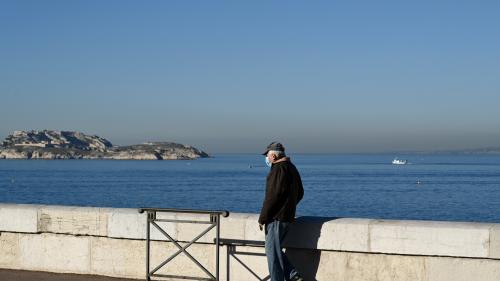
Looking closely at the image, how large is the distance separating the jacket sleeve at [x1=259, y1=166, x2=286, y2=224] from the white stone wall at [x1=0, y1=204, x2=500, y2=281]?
56 centimetres

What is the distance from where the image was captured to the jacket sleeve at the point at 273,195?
26.1 feet

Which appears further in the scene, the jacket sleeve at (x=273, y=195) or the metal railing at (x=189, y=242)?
the metal railing at (x=189, y=242)

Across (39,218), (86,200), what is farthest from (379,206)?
(39,218)

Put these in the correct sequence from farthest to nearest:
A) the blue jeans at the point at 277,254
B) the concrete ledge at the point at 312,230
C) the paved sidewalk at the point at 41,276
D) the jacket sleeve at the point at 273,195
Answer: the paved sidewalk at the point at 41,276 → the blue jeans at the point at 277,254 → the jacket sleeve at the point at 273,195 → the concrete ledge at the point at 312,230

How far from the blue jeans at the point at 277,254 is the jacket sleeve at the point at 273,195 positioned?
0.12 metres

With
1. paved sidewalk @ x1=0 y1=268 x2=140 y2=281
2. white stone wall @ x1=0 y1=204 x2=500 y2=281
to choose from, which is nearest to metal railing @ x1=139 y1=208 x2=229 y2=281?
white stone wall @ x1=0 y1=204 x2=500 y2=281

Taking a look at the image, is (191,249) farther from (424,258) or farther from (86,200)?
(86,200)

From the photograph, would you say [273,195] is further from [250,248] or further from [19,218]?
[19,218]

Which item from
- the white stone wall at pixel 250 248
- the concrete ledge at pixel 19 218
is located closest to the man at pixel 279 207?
the white stone wall at pixel 250 248

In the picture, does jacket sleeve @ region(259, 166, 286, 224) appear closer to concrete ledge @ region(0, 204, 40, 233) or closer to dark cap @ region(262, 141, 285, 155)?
dark cap @ region(262, 141, 285, 155)

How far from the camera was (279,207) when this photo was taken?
8062 millimetres

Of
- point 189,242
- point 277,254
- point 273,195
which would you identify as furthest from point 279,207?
point 189,242

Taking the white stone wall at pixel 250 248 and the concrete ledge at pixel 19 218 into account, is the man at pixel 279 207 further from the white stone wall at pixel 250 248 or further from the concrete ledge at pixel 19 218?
the concrete ledge at pixel 19 218

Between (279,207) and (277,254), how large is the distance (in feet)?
1.69
